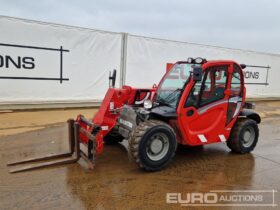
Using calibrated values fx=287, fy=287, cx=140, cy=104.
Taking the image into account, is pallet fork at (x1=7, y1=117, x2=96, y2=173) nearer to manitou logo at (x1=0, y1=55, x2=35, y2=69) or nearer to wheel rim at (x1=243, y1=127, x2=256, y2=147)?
wheel rim at (x1=243, y1=127, x2=256, y2=147)

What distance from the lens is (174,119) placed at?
15.2ft

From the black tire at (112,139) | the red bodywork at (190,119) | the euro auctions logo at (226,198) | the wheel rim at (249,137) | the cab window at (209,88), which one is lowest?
the euro auctions logo at (226,198)

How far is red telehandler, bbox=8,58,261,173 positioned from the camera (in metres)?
4.35

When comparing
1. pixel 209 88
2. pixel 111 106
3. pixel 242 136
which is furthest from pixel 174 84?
pixel 242 136

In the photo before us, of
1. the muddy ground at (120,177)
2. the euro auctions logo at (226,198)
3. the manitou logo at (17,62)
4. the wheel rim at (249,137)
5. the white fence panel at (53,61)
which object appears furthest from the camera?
the white fence panel at (53,61)

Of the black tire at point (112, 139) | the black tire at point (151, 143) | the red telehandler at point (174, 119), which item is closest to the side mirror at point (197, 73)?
the red telehandler at point (174, 119)

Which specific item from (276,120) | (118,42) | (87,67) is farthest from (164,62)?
(276,120)

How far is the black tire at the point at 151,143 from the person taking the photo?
4.20m

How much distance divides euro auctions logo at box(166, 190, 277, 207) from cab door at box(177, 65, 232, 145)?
1.11 metres

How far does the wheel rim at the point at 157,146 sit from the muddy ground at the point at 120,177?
0.92 feet

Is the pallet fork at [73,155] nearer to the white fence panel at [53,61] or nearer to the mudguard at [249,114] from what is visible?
the mudguard at [249,114]

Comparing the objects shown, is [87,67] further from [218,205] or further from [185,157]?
[218,205]

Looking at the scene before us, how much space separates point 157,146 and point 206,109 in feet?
3.67

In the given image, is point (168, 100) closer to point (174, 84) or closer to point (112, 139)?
point (174, 84)
